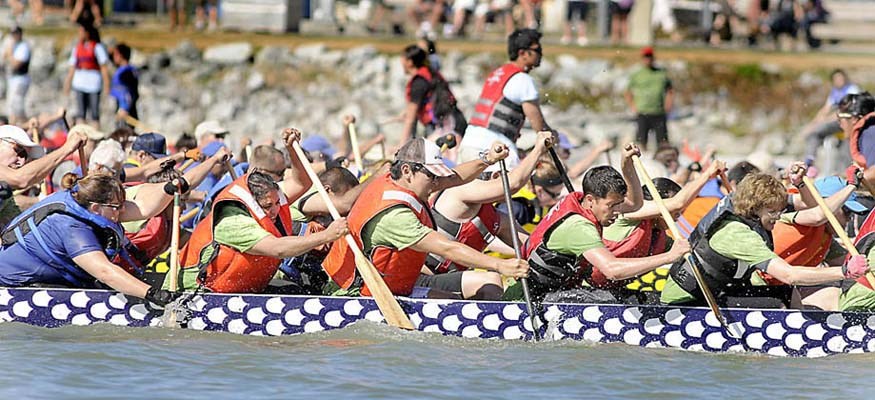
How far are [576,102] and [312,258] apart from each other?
38.6 ft

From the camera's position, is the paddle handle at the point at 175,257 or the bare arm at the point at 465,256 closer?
the bare arm at the point at 465,256

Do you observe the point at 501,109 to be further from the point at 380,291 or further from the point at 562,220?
the point at 380,291

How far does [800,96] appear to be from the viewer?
20.7m

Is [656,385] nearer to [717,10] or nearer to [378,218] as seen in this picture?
[378,218]

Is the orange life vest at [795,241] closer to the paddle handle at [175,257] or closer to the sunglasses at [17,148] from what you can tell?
the paddle handle at [175,257]

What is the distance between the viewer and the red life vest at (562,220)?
8.44m

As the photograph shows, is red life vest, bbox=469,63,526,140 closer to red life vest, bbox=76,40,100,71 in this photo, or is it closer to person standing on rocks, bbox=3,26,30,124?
red life vest, bbox=76,40,100,71

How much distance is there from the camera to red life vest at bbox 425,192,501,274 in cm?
929

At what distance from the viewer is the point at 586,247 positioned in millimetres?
8320

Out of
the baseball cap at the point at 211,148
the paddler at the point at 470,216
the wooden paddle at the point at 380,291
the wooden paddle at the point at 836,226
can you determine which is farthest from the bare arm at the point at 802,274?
the baseball cap at the point at 211,148

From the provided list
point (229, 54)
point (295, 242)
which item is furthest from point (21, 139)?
point (229, 54)

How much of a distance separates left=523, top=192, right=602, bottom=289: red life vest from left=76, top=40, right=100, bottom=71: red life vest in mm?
9173

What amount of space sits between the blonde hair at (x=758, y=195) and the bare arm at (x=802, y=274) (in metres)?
0.30

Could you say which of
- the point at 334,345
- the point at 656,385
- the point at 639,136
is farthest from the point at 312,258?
the point at 639,136
